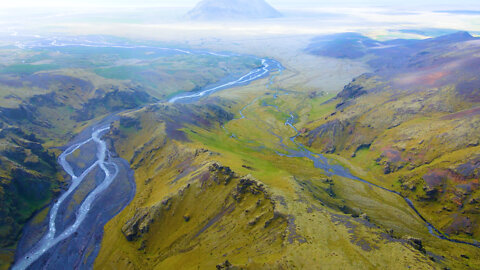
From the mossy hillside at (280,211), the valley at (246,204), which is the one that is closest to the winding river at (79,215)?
the valley at (246,204)

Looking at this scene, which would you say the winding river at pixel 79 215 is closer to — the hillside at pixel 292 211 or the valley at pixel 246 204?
the valley at pixel 246 204

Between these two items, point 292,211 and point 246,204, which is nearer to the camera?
point 292,211

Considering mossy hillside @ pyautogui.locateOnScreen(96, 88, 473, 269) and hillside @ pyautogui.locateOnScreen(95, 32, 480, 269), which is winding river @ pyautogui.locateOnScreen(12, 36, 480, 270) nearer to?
hillside @ pyautogui.locateOnScreen(95, 32, 480, 269)

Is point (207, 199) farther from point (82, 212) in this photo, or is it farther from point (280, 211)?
point (82, 212)

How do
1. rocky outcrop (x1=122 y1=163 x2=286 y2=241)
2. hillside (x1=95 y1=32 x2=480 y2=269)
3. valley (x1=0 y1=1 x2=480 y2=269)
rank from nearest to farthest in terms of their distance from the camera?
hillside (x1=95 y1=32 x2=480 y2=269)
valley (x1=0 y1=1 x2=480 y2=269)
rocky outcrop (x1=122 y1=163 x2=286 y2=241)

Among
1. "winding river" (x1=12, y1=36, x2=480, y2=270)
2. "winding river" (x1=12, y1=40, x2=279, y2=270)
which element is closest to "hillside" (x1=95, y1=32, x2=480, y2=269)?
"winding river" (x1=12, y1=36, x2=480, y2=270)

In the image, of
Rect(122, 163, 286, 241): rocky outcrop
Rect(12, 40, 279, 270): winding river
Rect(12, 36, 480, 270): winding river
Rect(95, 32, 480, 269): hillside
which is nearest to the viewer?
Rect(95, 32, 480, 269): hillside

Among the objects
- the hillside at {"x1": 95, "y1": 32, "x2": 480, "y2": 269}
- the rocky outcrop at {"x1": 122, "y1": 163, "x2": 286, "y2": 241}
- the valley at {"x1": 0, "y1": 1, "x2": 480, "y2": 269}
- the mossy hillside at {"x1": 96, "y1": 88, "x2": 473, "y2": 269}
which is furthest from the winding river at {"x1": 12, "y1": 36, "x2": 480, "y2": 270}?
the rocky outcrop at {"x1": 122, "y1": 163, "x2": 286, "y2": 241}

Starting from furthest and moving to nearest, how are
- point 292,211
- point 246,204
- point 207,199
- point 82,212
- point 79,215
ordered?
point 82,212 < point 79,215 < point 207,199 < point 246,204 < point 292,211

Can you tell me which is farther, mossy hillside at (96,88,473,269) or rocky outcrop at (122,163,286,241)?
rocky outcrop at (122,163,286,241)

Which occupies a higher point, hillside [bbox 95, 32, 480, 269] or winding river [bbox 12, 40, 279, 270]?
hillside [bbox 95, 32, 480, 269]

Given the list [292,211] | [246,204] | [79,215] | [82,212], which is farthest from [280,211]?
[82,212]

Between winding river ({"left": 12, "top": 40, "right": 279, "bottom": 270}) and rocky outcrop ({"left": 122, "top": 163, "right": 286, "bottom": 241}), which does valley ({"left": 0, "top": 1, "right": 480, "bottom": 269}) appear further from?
winding river ({"left": 12, "top": 40, "right": 279, "bottom": 270})
